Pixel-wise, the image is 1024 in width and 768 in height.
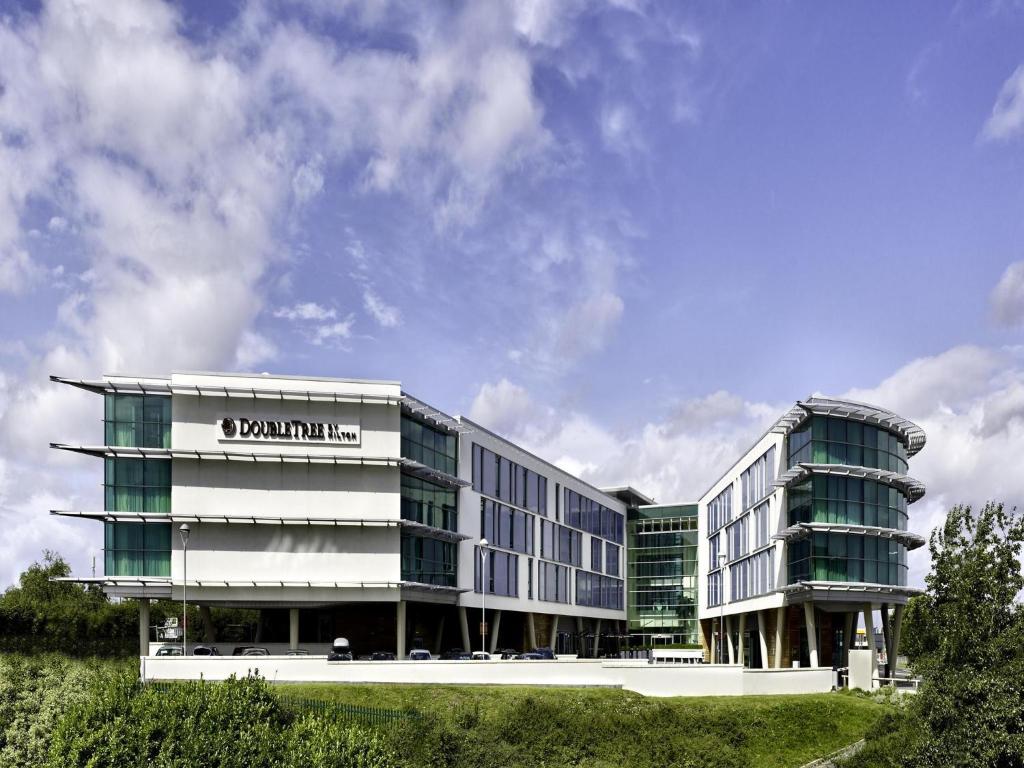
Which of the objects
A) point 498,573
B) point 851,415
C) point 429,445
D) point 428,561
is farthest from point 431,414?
point 851,415

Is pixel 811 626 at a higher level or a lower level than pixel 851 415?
lower

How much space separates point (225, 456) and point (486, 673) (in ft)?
70.6

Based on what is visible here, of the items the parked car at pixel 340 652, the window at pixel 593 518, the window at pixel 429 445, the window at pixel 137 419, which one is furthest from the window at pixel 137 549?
the window at pixel 593 518

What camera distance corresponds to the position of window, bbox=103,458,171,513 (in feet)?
189

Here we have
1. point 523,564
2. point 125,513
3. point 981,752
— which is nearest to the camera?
point 981,752

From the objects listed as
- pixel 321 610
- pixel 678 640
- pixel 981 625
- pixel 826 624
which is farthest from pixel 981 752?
pixel 678 640

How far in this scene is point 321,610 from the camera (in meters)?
66.6

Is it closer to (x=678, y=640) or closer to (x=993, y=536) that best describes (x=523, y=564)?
(x=678, y=640)

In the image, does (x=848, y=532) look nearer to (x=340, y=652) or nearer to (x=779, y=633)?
(x=779, y=633)

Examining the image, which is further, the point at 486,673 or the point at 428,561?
the point at 428,561

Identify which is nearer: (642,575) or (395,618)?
(395,618)

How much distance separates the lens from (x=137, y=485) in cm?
5778

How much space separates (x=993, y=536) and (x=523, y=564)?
5516 cm

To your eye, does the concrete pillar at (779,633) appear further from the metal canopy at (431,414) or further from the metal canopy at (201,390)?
the metal canopy at (201,390)
